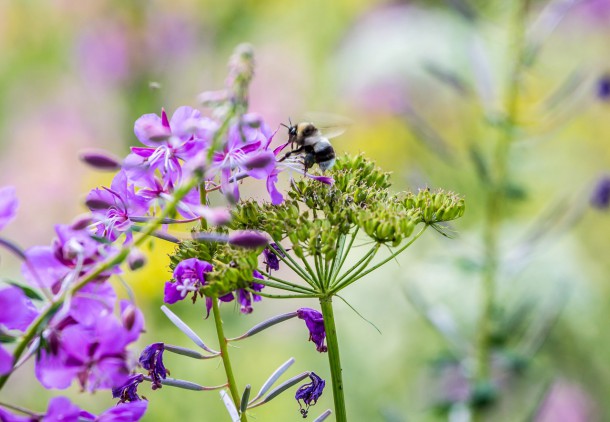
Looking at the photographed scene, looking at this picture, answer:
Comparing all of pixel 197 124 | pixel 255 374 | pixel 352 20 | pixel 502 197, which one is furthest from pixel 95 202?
pixel 352 20

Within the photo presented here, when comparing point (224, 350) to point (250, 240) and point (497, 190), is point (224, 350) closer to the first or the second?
point (250, 240)

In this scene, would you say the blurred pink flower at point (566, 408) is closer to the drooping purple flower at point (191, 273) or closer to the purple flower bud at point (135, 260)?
the drooping purple flower at point (191, 273)

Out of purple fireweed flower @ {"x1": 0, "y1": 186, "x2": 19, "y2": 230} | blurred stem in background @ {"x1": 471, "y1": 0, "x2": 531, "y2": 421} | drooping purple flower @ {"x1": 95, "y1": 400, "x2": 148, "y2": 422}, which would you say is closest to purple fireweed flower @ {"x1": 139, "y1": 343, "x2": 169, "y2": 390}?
drooping purple flower @ {"x1": 95, "y1": 400, "x2": 148, "y2": 422}

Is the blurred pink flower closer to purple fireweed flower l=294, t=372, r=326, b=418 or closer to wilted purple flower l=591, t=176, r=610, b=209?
wilted purple flower l=591, t=176, r=610, b=209

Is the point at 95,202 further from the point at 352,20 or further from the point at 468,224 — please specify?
the point at 352,20

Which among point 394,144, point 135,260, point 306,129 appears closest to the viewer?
point 135,260

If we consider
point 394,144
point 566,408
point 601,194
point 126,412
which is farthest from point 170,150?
point 394,144
